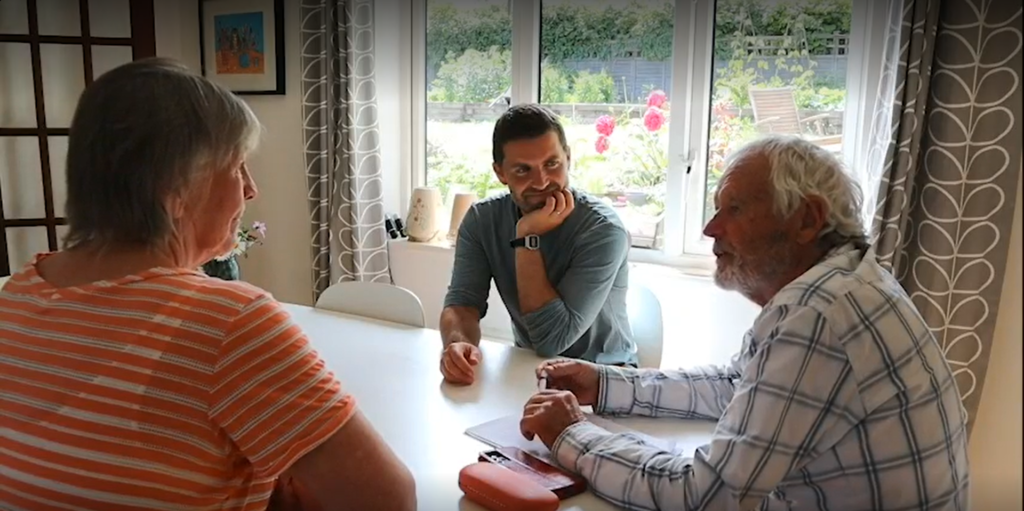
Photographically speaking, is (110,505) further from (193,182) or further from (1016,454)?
(1016,454)

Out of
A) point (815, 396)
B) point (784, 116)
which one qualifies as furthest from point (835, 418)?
point (784, 116)

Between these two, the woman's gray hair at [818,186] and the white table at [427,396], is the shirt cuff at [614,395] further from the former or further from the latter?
the woman's gray hair at [818,186]

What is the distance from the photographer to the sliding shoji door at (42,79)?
2875 mm

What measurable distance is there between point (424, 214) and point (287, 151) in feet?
2.23

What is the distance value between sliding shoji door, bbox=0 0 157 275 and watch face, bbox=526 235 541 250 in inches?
75.7

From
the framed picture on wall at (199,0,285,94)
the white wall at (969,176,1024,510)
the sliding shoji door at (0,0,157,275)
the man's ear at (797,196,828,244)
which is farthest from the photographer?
the framed picture on wall at (199,0,285,94)

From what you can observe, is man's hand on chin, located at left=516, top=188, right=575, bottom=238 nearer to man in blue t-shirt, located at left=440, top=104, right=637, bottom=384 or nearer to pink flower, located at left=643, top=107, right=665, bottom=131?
man in blue t-shirt, located at left=440, top=104, right=637, bottom=384

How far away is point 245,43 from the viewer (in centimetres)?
322

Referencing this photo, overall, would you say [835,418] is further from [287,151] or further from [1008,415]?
[287,151]

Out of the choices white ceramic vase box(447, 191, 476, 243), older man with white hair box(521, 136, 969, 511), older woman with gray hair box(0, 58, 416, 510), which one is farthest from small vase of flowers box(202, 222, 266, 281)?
older man with white hair box(521, 136, 969, 511)

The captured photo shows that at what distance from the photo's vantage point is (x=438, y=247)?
2957 millimetres

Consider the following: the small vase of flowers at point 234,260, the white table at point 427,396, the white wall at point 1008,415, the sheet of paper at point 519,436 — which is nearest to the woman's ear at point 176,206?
the white table at point 427,396

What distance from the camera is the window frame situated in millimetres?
2428

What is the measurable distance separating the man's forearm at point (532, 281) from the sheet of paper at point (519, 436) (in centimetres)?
45
